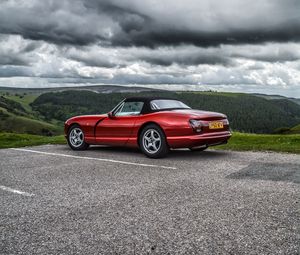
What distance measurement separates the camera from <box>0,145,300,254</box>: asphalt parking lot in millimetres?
3450

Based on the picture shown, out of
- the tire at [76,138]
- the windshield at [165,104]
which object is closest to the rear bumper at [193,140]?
the windshield at [165,104]

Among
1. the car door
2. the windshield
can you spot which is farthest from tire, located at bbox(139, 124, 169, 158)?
the windshield

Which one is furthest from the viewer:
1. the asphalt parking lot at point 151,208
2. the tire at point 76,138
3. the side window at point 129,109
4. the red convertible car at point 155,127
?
the tire at point 76,138

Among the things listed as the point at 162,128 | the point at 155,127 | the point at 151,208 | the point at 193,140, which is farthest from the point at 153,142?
the point at 151,208

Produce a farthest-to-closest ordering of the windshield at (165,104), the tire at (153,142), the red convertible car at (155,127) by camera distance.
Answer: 1. the windshield at (165,104)
2. the tire at (153,142)
3. the red convertible car at (155,127)

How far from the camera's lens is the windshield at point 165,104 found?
Result: 9.57 m

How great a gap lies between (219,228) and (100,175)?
3625 mm

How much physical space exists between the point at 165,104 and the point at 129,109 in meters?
1.05

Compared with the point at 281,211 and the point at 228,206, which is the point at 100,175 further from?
the point at 281,211

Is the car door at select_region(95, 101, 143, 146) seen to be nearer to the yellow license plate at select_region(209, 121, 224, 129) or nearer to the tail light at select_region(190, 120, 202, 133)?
the tail light at select_region(190, 120, 202, 133)

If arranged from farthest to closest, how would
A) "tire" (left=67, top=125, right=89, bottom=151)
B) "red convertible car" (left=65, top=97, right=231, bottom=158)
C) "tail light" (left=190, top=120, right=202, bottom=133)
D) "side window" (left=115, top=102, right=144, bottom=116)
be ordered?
"tire" (left=67, top=125, right=89, bottom=151), "side window" (left=115, top=102, right=144, bottom=116), "red convertible car" (left=65, top=97, right=231, bottom=158), "tail light" (left=190, top=120, right=202, bottom=133)

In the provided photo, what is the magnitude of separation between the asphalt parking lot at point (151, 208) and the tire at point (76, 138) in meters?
2.89

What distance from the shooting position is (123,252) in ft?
10.7

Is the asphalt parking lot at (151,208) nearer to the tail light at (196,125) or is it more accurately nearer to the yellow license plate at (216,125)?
the tail light at (196,125)
